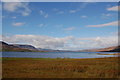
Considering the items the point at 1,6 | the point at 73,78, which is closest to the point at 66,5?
the point at 1,6

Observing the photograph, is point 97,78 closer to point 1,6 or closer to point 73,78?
point 73,78

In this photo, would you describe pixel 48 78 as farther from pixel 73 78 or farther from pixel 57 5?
pixel 57 5

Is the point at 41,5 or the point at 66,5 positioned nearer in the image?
the point at 41,5

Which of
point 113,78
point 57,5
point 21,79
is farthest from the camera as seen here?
point 57,5

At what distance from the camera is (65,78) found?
9.95 metres

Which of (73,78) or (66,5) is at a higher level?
(66,5)

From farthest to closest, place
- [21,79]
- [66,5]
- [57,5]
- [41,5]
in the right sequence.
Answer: [66,5]
[57,5]
[41,5]
[21,79]

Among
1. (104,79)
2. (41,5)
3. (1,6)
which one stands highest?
(41,5)

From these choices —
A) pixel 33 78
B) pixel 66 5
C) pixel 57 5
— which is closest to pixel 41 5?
pixel 57 5

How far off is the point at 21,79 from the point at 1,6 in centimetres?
462

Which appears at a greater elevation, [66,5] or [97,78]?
[66,5]

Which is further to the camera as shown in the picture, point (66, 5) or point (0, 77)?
point (66, 5)

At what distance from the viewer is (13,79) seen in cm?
945

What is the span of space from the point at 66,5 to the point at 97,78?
8757mm
